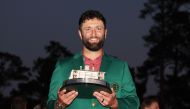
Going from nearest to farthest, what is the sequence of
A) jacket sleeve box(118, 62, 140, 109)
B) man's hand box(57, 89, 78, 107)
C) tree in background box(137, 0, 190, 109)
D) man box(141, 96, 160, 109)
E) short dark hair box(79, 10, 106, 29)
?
man's hand box(57, 89, 78, 107) → jacket sleeve box(118, 62, 140, 109) → short dark hair box(79, 10, 106, 29) → man box(141, 96, 160, 109) → tree in background box(137, 0, 190, 109)

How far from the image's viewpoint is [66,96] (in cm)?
294

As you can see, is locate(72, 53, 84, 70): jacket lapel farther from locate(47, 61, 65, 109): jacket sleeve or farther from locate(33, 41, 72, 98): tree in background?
locate(33, 41, 72, 98): tree in background

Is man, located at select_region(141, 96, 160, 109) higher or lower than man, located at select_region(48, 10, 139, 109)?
lower

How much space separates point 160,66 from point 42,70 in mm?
9733

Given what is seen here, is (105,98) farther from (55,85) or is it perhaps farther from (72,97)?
(55,85)

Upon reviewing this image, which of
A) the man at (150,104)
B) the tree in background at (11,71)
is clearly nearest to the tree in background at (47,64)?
the tree in background at (11,71)

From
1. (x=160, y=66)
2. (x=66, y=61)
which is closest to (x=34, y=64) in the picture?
(x=160, y=66)

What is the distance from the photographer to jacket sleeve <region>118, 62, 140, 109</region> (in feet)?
10.1

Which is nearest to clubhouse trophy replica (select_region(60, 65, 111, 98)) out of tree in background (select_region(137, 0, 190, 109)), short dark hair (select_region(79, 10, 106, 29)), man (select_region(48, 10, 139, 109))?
man (select_region(48, 10, 139, 109))

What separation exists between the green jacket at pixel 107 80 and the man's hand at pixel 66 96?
177mm

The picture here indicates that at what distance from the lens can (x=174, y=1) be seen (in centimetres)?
3900

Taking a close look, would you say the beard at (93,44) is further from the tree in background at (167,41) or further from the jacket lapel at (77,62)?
the tree in background at (167,41)

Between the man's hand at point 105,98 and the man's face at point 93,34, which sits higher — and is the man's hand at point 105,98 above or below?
below

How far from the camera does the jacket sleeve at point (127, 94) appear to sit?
3.08 metres
